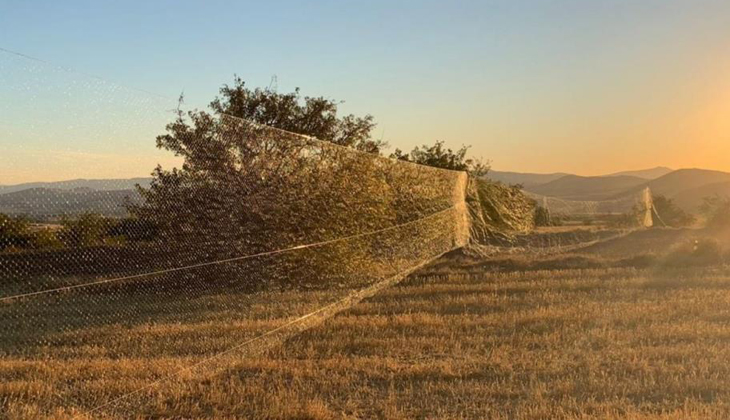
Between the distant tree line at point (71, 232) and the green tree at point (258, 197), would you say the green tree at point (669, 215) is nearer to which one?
the green tree at point (258, 197)

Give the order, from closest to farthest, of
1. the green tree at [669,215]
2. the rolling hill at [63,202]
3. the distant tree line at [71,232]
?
the distant tree line at [71,232] < the rolling hill at [63,202] < the green tree at [669,215]

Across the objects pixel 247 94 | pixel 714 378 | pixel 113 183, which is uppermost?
pixel 247 94

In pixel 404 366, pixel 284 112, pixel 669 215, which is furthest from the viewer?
pixel 669 215

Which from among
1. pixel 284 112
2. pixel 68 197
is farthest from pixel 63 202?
pixel 284 112

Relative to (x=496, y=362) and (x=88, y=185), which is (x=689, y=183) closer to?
(x=496, y=362)

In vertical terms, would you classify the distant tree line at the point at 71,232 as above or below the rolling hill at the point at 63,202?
below

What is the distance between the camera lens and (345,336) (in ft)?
28.6

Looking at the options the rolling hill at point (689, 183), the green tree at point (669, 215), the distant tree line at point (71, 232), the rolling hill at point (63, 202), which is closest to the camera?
the distant tree line at point (71, 232)

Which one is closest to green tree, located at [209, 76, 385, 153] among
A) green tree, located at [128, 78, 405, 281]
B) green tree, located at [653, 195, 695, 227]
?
green tree, located at [128, 78, 405, 281]

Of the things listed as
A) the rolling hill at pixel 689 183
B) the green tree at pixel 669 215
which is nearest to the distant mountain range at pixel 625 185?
the rolling hill at pixel 689 183

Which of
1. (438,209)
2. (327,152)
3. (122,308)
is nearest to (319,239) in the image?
(327,152)

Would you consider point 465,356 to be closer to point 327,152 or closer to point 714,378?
point 714,378

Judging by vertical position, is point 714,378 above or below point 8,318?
below

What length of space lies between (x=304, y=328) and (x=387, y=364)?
2.02m
